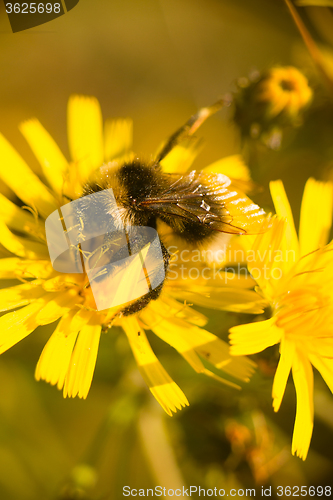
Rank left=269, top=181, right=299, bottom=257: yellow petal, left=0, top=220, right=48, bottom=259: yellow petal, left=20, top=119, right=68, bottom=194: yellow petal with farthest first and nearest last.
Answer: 1. left=20, top=119, right=68, bottom=194: yellow petal
2. left=269, top=181, right=299, bottom=257: yellow petal
3. left=0, top=220, right=48, bottom=259: yellow petal

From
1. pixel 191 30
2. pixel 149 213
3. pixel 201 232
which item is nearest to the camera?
pixel 149 213

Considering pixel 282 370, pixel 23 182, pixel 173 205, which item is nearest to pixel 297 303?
pixel 282 370

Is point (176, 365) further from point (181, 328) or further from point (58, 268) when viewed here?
point (58, 268)

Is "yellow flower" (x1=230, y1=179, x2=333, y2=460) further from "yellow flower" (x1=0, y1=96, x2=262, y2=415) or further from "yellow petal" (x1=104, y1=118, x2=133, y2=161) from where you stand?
"yellow petal" (x1=104, y1=118, x2=133, y2=161)

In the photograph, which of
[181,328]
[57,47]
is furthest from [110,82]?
[181,328]

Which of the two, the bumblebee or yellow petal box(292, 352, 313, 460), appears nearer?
the bumblebee

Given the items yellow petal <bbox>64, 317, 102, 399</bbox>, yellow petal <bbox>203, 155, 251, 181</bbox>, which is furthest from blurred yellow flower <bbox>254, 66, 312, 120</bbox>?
yellow petal <bbox>64, 317, 102, 399</bbox>

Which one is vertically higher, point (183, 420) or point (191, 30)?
point (191, 30)
